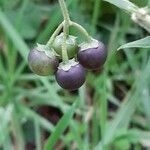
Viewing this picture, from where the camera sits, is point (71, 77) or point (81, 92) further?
point (81, 92)

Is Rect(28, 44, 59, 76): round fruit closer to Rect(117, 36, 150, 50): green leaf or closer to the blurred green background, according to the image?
Rect(117, 36, 150, 50): green leaf

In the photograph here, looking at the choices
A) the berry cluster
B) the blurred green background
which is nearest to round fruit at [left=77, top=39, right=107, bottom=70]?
the berry cluster

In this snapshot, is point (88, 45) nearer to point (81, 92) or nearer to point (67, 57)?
point (67, 57)

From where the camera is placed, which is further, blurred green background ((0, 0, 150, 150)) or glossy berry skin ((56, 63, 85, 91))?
blurred green background ((0, 0, 150, 150))

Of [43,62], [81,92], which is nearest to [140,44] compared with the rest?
[43,62]

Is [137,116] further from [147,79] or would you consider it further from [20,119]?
[20,119]

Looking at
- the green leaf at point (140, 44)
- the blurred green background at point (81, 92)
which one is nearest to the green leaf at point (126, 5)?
the green leaf at point (140, 44)

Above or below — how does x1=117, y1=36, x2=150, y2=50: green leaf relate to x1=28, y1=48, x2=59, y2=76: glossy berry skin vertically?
above

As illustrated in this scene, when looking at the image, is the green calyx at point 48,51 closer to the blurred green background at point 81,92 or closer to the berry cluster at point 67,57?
the berry cluster at point 67,57
